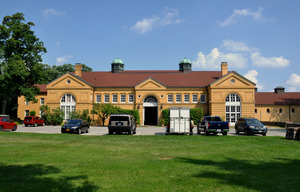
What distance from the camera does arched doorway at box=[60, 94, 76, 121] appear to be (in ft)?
148

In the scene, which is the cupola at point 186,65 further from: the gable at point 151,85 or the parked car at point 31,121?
the parked car at point 31,121

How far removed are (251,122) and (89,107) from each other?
28.6 m

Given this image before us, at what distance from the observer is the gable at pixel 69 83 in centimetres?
4491

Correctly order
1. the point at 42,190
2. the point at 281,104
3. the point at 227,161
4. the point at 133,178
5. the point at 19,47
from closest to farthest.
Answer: the point at 42,190, the point at 133,178, the point at 227,161, the point at 19,47, the point at 281,104

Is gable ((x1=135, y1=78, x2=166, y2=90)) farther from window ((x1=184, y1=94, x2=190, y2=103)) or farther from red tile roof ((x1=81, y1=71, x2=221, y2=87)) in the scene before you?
window ((x1=184, y1=94, x2=190, y2=103))

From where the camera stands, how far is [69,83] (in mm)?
45094

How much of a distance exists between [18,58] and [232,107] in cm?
3647

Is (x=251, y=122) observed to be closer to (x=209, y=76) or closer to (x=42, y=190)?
(x=42, y=190)

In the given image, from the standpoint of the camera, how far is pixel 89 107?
44.8 meters

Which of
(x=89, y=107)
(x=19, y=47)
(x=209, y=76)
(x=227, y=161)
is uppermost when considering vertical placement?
(x=19, y=47)

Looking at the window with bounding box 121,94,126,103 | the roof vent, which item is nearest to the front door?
the window with bounding box 121,94,126,103

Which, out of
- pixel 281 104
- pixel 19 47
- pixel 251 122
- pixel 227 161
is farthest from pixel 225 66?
pixel 227 161

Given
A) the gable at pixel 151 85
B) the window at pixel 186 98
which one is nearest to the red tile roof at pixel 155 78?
the gable at pixel 151 85

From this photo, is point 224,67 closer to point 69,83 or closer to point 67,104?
point 69,83
